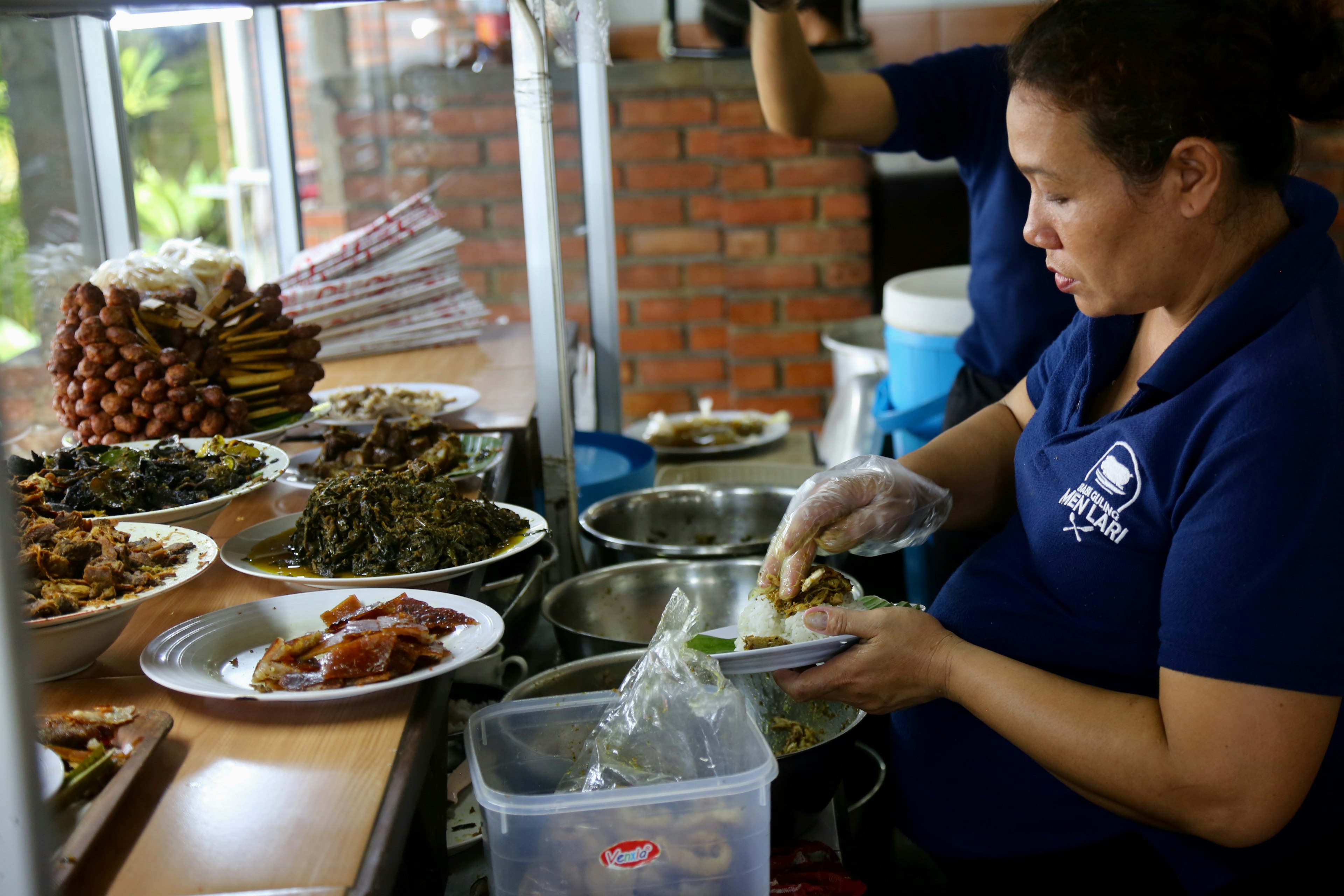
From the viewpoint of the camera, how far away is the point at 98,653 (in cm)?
108

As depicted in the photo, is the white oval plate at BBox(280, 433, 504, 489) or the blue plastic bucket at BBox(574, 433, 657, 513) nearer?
the white oval plate at BBox(280, 433, 504, 489)

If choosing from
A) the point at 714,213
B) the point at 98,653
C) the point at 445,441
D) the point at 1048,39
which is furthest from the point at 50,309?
the point at 714,213

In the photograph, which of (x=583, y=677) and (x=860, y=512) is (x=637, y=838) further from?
(x=860, y=512)

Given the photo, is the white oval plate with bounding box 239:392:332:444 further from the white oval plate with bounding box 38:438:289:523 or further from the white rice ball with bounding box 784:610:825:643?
the white rice ball with bounding box 784:610:825:643

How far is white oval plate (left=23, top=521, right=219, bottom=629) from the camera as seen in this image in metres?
1.00

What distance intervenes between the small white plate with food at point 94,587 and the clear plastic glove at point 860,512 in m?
0.70

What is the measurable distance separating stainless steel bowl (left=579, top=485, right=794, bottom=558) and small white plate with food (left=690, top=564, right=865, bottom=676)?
0.62 meters

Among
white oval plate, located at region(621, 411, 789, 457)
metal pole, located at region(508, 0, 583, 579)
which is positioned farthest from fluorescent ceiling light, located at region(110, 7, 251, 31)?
white oval plate, located at region(621, 411, 789, 457)

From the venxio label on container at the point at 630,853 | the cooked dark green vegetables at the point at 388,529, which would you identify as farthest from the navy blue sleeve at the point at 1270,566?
the cooked dark green vegetables at the point at 388,529

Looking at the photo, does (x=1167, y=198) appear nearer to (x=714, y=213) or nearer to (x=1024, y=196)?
(x=1024, y=196)

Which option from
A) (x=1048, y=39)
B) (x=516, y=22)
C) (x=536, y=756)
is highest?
(x=516, y=22)

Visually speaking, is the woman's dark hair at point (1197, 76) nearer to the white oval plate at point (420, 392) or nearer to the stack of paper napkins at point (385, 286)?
the white oval plate at point (420, 392)

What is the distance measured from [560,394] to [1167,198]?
1.02 metres

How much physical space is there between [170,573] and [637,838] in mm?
557
